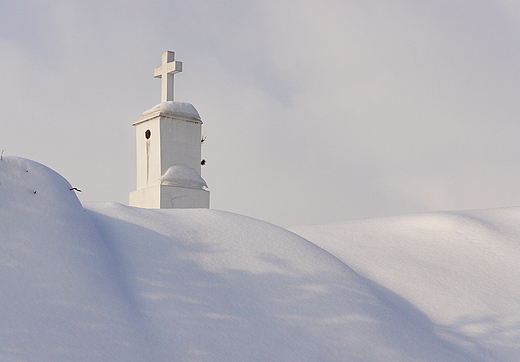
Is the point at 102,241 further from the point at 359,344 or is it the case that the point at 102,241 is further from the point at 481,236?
the point at 481,236

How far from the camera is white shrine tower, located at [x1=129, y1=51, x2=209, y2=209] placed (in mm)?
9812

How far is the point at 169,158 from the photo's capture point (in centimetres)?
1010

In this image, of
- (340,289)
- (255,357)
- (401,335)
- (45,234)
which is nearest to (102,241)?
(45,234)

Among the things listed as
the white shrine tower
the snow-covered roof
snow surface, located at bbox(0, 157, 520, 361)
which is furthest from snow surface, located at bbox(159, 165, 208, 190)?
snow surface, located at bbox(0, 157, 520, 361)

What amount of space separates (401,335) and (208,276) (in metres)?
1.79

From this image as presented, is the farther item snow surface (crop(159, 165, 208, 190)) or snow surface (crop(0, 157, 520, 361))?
snow surface (crop(159, 165, 208, 190))

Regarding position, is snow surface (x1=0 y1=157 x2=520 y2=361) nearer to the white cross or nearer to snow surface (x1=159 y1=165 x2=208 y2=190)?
snow surface (x1=159 y1=165 x2=208 y2=190)

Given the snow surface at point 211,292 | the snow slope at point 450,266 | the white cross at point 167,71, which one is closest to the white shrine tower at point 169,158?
the white cross at point 167,71

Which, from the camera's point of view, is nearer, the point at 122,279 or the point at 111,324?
the point at 111,324

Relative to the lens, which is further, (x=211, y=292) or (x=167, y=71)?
(x=167, y=71)

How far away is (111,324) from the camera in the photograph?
423 cm

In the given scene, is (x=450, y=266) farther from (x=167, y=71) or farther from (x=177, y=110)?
(x=167, y=71)

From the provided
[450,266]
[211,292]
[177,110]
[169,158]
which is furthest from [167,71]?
[211,292]

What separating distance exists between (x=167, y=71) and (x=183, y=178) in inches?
100
